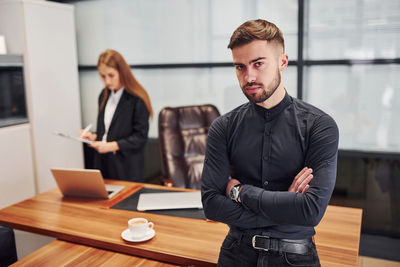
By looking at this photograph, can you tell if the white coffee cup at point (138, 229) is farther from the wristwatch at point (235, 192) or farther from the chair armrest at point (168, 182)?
the chair armrest at point (168, 182)

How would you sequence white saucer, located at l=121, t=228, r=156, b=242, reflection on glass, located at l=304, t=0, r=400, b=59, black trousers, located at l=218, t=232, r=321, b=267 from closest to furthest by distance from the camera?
black trousers, located at l=218, t=232, r=321, b=267, white saucer, located at l=121, t=228, r=156, b=242, reflection on glass, located at l=304, t=0, r=400, b=59

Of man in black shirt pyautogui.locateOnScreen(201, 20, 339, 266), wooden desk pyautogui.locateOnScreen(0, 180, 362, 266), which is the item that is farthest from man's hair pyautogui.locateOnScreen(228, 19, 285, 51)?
wooden desk pyautogui.locateOnScreen(0, 180, 362, 266)

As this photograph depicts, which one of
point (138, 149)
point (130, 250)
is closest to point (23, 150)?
point (138, 149)

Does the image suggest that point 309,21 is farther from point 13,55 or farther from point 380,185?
point 13,55

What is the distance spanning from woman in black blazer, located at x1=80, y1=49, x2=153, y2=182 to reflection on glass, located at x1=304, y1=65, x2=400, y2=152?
4.84 ft

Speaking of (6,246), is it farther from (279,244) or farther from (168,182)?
(279,244)

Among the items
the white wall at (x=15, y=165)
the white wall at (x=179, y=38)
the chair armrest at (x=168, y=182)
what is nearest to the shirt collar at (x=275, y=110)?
the chair armrest at (x=168, y=182)

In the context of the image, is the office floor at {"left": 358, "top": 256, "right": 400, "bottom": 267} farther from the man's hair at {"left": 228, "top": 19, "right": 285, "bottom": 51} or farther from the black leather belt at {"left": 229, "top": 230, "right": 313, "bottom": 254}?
the man's hair at {"left": 228, "top": 19, "right": 285, "bottom": 51}

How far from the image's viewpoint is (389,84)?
9.80 feet

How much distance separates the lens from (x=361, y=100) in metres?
3.09

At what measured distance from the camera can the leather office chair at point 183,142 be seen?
2641 mm

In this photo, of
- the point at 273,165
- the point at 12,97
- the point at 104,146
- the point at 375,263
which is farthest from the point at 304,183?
the point at 12,97

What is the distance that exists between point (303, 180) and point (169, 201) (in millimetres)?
958

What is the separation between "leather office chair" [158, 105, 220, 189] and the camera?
2641 millimetres
